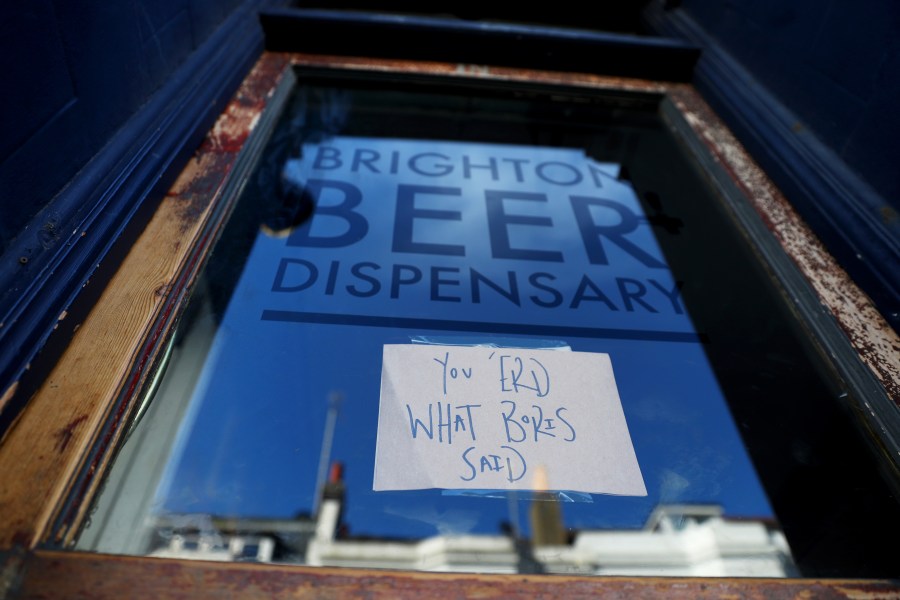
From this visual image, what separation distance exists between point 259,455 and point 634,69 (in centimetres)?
137

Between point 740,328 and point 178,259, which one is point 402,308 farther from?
point 740,328

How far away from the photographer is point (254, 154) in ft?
3.75

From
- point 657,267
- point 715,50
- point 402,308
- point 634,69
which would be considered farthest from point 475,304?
point 715,50

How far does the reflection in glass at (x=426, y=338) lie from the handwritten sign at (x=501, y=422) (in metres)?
0.02

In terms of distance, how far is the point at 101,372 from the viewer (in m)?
0.65

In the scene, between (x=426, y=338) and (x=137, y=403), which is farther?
(x=426, y=338)

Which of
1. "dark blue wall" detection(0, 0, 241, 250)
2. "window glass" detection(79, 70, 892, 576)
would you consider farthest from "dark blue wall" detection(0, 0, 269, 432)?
"window glass" detection(79, 70, 892, 576)

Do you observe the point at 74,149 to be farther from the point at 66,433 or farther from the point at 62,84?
the point at 66,433

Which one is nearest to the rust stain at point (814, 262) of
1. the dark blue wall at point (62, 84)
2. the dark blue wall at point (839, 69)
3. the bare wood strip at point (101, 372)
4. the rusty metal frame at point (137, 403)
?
the rusty metal frame at point (137, 403)

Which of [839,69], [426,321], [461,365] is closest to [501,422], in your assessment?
[461,365]

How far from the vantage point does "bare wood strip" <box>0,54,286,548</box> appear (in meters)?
0.54

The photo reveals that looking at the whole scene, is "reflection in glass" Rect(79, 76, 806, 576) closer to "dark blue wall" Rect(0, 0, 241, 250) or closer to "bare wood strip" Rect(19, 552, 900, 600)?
"bare wood strip" Rect(19, 552, 900, 600)

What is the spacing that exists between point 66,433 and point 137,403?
83mm

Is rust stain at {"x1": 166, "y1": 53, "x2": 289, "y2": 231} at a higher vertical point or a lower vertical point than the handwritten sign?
higher
